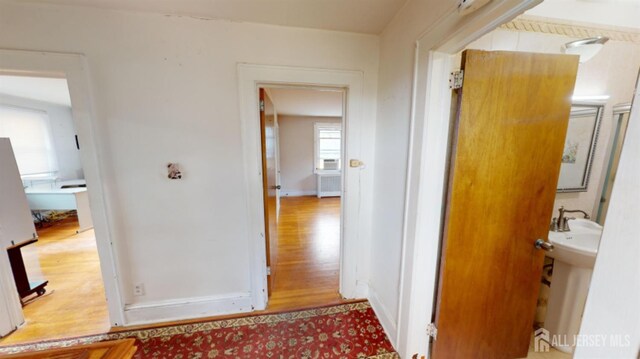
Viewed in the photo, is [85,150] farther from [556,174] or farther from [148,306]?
[556,174]

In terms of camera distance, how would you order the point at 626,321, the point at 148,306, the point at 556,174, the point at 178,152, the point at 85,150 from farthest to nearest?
the point at 148,306
the point at 178,152
the point at 85,150
the point at 556,174
the point at 626,321

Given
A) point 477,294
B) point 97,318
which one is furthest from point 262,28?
point 97,318

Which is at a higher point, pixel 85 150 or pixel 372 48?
pixel 372 48

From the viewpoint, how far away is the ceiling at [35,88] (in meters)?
2.91

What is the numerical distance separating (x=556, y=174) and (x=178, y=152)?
8.11ft

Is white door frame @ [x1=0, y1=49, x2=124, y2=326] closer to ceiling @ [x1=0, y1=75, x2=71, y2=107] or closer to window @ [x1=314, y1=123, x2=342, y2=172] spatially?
ceiling @ [x1=0, y1=75, x2=71, y2=107]

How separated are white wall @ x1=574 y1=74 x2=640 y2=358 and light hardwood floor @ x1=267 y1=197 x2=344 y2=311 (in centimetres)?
174

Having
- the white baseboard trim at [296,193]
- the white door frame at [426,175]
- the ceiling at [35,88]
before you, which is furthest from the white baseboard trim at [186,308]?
the white baseboard trim at [296,193]

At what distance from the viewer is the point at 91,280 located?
2201 mm

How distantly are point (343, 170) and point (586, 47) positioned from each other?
5.67 ft

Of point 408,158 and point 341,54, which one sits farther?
point 341,54

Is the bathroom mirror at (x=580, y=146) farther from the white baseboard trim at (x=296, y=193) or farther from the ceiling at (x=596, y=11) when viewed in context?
the white baseboard trim at (x=296, y=193)

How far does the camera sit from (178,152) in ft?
5.10

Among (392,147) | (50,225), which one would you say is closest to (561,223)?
(392,147)
